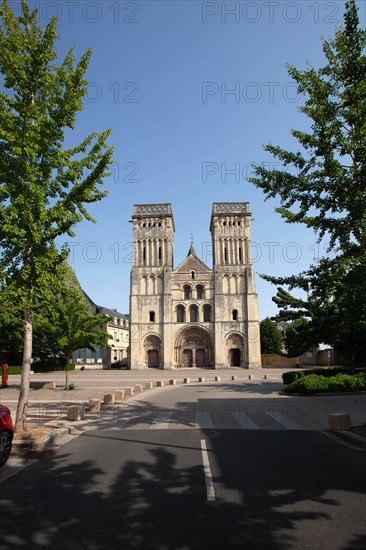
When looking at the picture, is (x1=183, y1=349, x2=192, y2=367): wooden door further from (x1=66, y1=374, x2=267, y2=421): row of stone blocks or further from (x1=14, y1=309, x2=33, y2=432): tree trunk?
(x1=14, y1=309, x2=33, y2=432): tree trunk

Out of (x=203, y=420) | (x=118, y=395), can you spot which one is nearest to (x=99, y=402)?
(x=118, y=395)

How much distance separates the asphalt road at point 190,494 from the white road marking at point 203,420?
1.26 m

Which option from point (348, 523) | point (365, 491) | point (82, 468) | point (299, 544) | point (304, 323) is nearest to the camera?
point (299, 544)

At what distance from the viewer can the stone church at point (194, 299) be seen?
171ft

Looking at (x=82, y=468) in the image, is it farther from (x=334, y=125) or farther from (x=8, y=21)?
(x=8, y=21)

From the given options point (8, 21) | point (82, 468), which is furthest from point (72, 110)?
point (82, 468)

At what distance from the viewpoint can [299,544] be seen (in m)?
4.09

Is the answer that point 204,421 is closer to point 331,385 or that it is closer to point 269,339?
point 331,385

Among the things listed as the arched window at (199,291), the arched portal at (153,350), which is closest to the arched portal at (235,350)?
the arched window at (199,291)

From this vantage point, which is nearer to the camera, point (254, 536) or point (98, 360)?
point (254, 536)

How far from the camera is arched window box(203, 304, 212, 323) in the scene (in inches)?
2120

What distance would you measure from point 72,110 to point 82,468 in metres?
8.33

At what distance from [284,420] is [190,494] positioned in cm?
765

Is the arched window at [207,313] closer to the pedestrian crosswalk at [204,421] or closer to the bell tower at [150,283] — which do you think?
the bell tower at [150,283]
